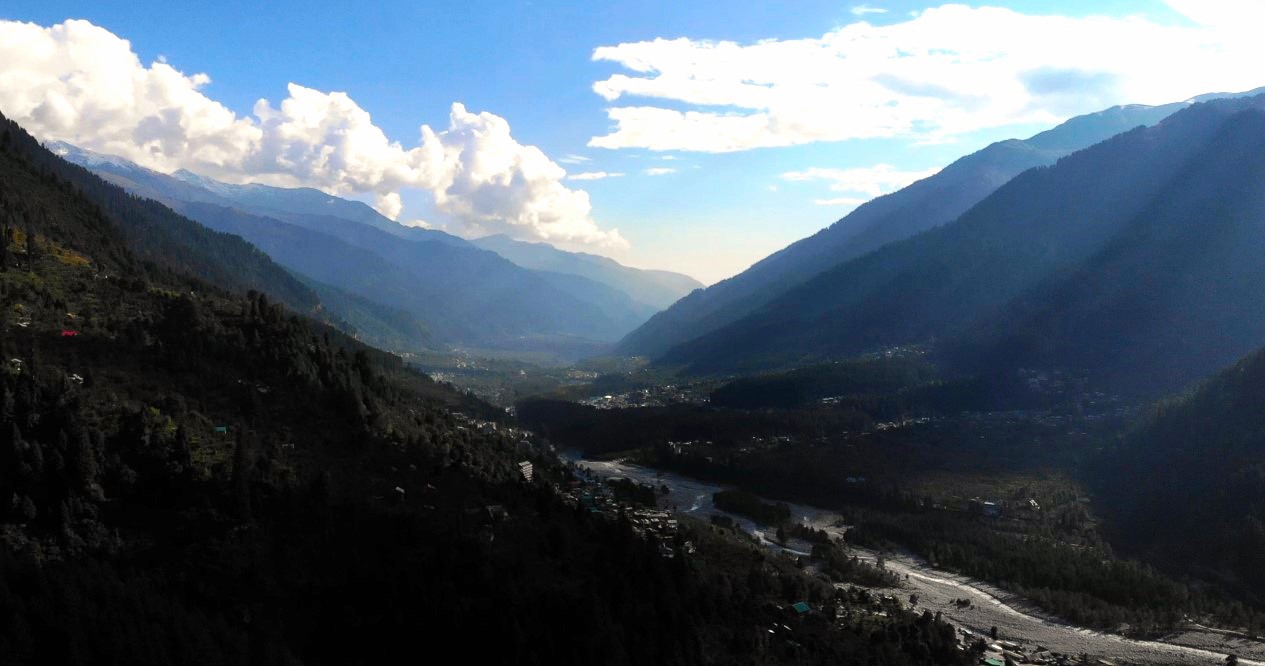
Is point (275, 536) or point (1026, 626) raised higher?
point (275, 536)

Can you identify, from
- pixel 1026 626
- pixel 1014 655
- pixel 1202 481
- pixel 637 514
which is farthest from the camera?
pixel 1202 481

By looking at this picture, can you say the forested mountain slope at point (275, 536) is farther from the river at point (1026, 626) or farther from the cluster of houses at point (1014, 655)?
the river at point (1026, 626)

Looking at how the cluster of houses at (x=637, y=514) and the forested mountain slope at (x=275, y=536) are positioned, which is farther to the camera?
the cluster of houses at (x=637, y=514)

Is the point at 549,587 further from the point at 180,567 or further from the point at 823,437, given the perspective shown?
the point at 823,437

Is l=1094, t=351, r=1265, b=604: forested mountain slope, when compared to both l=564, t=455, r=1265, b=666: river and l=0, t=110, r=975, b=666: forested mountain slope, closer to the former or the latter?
l=564, t=455, r=1265, b=666: river

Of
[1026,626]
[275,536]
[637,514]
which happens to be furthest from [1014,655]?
[275,536]

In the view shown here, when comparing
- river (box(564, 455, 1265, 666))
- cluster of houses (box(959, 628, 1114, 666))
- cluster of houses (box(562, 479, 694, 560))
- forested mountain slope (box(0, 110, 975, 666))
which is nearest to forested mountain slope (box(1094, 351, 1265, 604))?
river (box(564, 455, 1265, 666))

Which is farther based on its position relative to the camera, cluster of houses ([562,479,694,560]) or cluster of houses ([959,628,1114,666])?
cluster of houses ([562,479,694,560])

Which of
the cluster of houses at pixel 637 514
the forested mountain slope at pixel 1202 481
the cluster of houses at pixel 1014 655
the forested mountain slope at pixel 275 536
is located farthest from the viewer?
the forested mountain slope at pixel 1202 481

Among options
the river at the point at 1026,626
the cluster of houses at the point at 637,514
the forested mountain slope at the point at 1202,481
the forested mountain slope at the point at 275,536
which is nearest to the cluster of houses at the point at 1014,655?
the river at the point at 1026,626

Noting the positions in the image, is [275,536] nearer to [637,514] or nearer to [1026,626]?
[637,514]

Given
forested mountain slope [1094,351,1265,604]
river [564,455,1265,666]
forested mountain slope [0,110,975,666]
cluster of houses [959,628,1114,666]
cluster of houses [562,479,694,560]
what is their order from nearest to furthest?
1. forested mountain slope [0,110,975,666]
2. cluster of houses [959,628,1114,666]
3. river [564,455,1265,666]
4. cluster of houses [562,479,694,560]
5. forested mountain slope [1094,351,1265,604]
